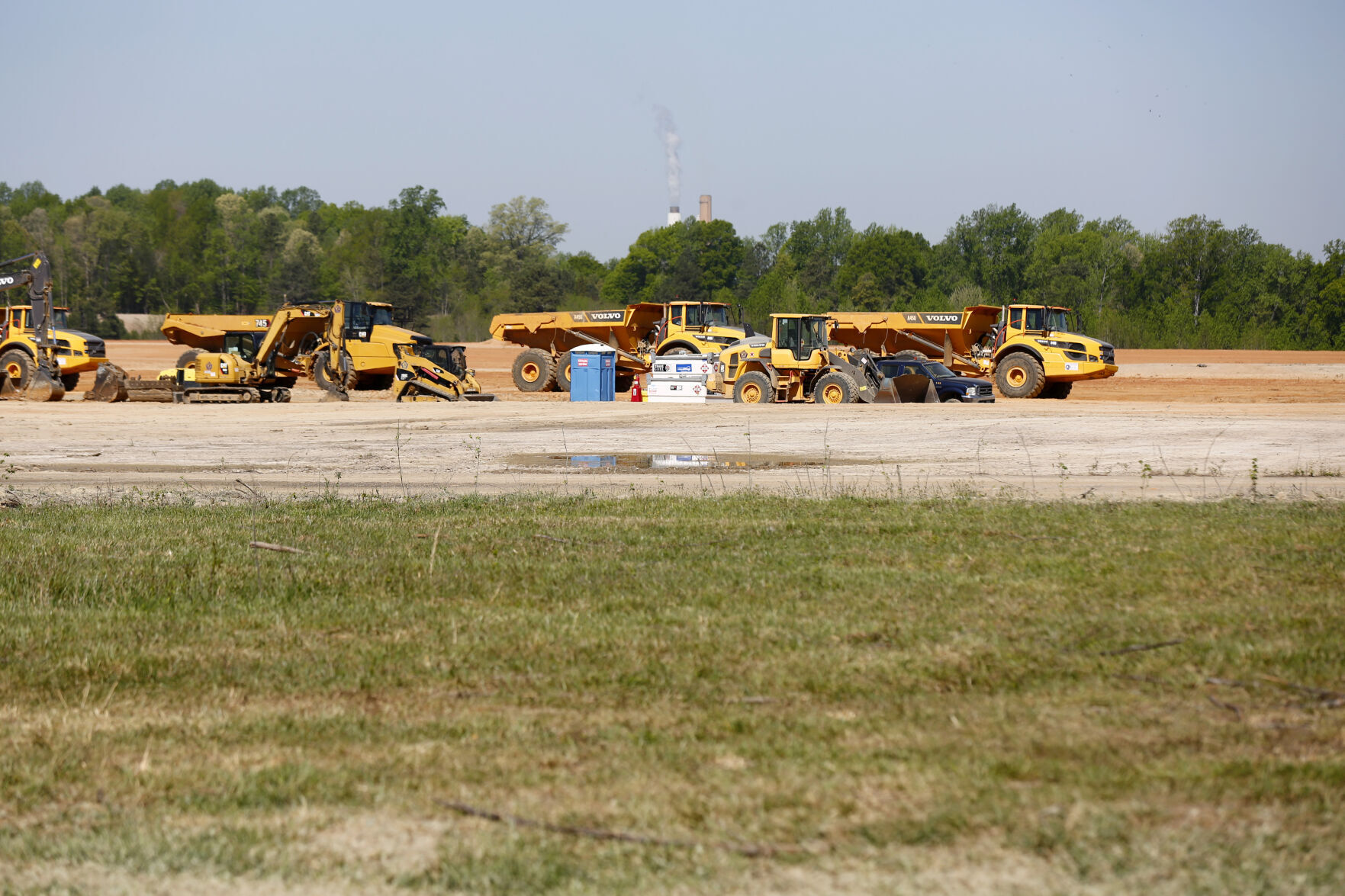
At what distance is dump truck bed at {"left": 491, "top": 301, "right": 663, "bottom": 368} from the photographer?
4016 cm

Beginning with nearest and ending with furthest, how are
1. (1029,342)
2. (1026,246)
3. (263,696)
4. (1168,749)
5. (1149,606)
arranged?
(1168,749) → (263,696) → (1149,606) → (1029,342) → (1026,246)

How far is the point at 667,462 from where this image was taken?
17.9 metres

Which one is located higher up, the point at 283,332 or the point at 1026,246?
the point at 1026,246

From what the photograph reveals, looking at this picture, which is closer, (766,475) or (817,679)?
(817,679)

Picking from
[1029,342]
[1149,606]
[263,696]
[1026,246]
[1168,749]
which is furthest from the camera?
[1026,246]

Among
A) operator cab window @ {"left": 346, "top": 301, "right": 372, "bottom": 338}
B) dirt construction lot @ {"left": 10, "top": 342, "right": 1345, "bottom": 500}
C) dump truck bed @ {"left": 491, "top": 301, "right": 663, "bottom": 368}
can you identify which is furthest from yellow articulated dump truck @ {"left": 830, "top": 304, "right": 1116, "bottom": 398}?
operator cab window @ {"left": 346, "top": 301, "right": 372, "bottom": 338}

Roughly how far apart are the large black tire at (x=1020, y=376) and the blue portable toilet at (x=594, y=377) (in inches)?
412

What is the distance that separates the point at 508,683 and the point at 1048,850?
2.84 m

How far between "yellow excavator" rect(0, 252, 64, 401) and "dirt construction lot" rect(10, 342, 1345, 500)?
1.94 metres

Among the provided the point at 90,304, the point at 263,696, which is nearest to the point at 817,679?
the point at 263,696

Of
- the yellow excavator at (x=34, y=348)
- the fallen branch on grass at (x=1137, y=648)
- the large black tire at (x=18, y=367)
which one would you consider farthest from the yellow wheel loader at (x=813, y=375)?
the fallen branch on grass at (x=1137, y=648)

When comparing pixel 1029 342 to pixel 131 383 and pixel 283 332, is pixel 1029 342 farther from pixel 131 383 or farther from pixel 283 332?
pixel 131 383

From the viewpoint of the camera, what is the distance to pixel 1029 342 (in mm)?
33969

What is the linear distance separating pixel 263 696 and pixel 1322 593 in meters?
5.81
